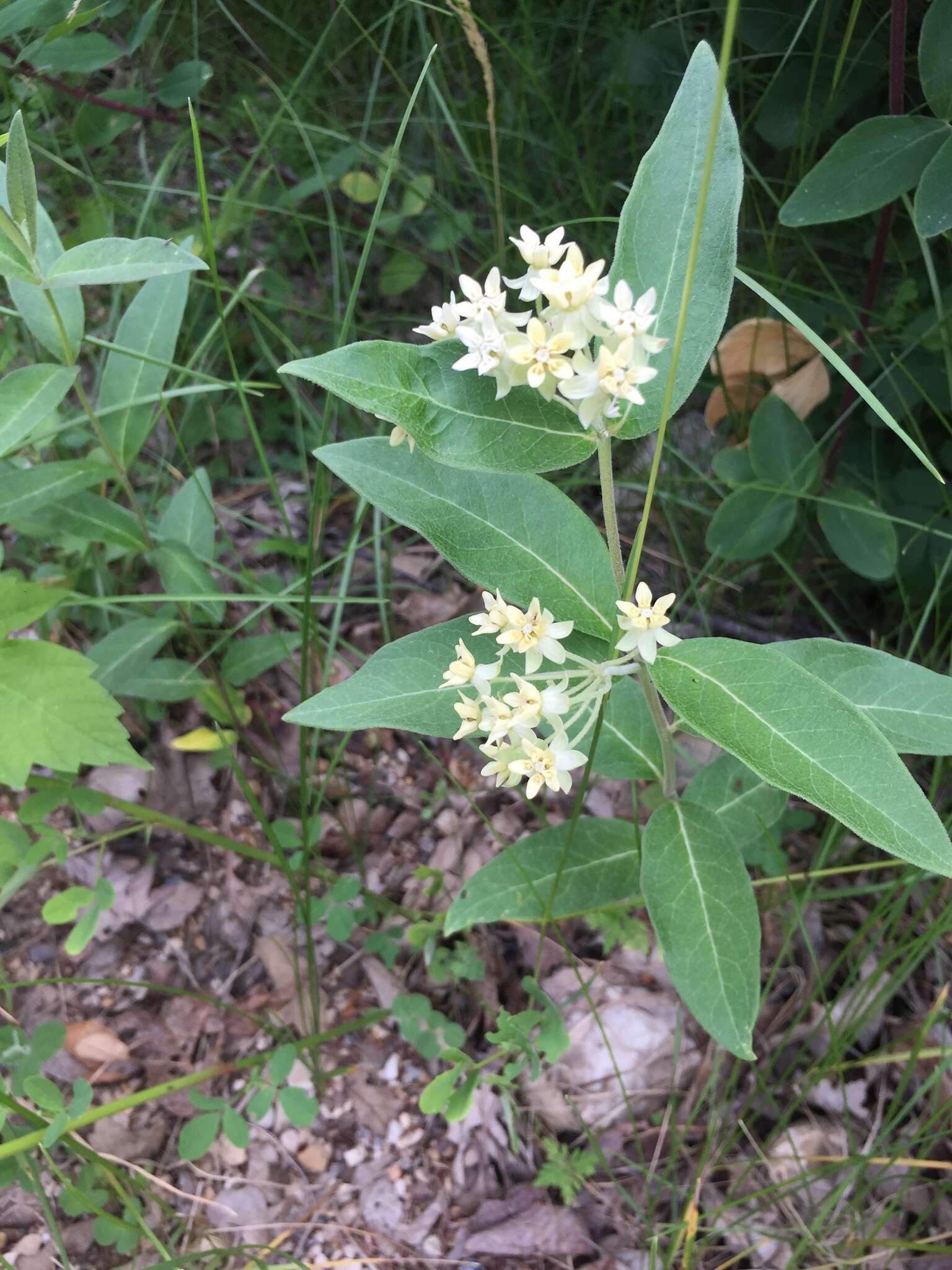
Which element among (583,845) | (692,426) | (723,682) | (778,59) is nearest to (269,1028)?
(583,845)

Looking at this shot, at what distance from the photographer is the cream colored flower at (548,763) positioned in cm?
129

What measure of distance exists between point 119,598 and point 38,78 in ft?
4.80

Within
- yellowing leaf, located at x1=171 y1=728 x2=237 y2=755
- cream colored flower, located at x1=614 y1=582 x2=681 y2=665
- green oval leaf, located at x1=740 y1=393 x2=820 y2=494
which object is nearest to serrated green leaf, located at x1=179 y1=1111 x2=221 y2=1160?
yellowing leaf, located at x1=171 y1=728 x2=237 y2=755

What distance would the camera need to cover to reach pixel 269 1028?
209 cm

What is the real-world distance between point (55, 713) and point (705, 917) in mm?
1208

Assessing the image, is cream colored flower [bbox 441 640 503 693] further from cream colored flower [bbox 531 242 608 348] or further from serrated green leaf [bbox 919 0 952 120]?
serrated green leaf [bbox 919 0 952 120]

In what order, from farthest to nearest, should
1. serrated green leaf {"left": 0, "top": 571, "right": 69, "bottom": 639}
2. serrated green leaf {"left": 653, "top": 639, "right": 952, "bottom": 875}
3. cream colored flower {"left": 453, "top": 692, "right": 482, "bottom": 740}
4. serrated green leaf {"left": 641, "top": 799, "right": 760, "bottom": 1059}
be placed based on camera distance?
serrated green leaf {"left": 0, "top": 571, "right": 69, "bottom": 639}, serrated green leaf {"left": 641, "top": 799, "right": 760, "bottom": 1059}, cream colored flower {"left": 453, "top": 692, "right": 482, "bottom": 740}, serrated green leaf {"left": 653, "top": 639, "right": 952, "bottom": 875}

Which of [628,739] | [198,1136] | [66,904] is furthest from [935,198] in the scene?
[198,1136]

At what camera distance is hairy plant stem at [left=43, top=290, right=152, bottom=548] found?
1.74 m

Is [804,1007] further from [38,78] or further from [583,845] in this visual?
[38,78]

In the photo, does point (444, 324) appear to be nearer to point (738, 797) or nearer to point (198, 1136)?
point (738, 797)

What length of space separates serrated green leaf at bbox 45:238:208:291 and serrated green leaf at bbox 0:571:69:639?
0.56 meters

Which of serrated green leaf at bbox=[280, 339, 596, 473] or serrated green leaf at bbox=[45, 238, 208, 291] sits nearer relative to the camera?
serrated green leaf at bbox=[280, 339, 596, 473]

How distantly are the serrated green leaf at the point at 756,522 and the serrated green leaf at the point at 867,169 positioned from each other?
0.61 meters
